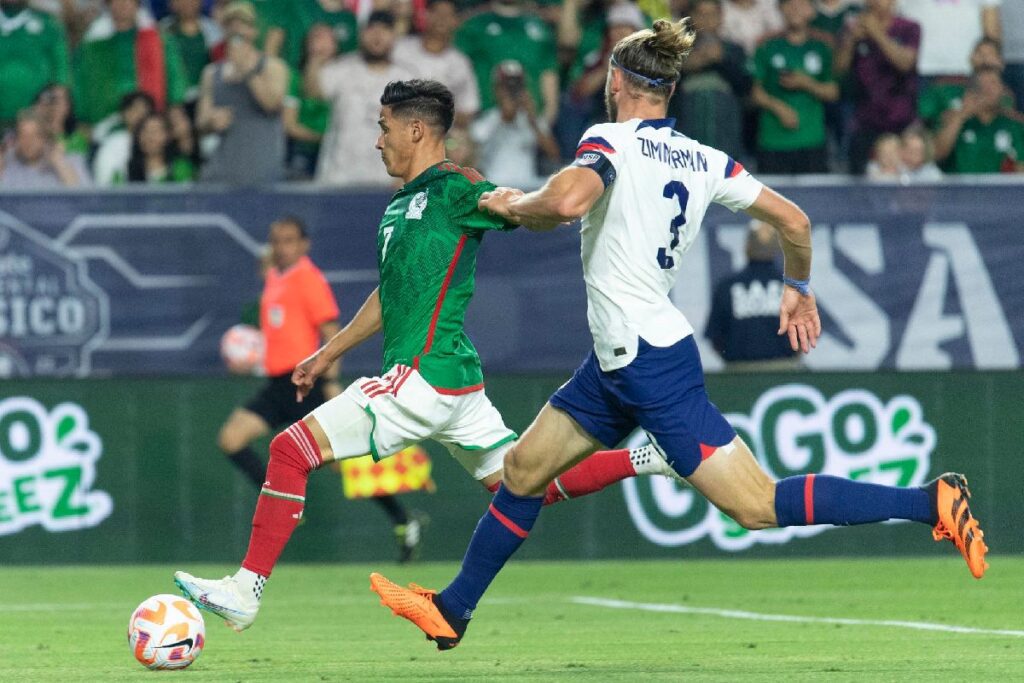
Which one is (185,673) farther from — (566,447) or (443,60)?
(443,60)

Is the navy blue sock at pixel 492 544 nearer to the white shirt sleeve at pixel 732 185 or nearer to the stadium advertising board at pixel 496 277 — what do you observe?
the white shirt sleeve at pixel 732 185

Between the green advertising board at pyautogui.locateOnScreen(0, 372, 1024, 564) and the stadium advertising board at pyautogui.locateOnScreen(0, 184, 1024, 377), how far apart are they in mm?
453

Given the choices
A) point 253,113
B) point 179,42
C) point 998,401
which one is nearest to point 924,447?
point 998,401

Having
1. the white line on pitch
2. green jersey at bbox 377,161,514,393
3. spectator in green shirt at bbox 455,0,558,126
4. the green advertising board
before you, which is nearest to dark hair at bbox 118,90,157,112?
the green advertising board

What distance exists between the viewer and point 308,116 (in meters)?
14.9

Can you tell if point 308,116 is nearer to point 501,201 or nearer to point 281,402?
point 281,402

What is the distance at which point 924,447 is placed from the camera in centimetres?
1350

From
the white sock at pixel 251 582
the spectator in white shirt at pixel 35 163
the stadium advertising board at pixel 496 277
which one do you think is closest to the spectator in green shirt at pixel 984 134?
the stadium advertising board at pixel 496 277

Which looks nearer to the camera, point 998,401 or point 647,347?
point 647,347

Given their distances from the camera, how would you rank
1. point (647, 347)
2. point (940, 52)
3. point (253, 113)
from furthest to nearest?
point (940, 52), point (253, 113), point (647, 347)

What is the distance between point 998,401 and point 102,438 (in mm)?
6701

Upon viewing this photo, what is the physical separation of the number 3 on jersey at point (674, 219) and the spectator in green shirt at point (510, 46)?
822 cm

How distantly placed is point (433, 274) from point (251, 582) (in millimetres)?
1466

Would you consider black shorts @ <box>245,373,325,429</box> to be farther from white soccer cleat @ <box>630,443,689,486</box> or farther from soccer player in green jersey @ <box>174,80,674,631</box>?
white soccer cleat @ <box>630,443,689,486</box>
